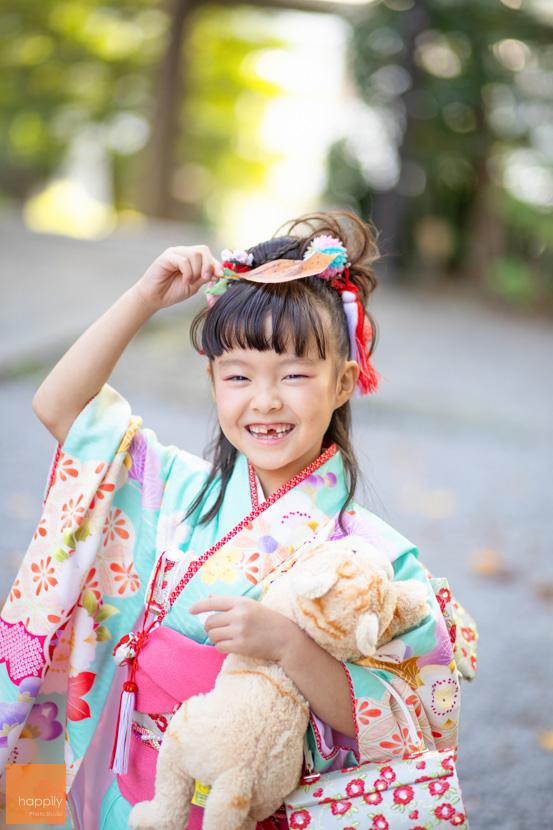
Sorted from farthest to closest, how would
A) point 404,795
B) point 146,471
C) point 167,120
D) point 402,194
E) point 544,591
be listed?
point 167,120, point 402,194, point 544,591, point 146,471, point 404,795

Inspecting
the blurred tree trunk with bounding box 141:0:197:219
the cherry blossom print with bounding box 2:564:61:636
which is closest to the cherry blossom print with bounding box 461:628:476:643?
the cherry blossom print with bounding box 2:564:61:636

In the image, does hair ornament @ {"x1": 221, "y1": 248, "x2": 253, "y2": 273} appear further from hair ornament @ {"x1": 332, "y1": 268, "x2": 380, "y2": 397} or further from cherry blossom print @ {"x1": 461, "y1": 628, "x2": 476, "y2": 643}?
cherry blossom print @ {"x1": 461, "y1": 628, "x2": 476, "y2": 643}

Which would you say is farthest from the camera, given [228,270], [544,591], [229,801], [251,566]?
[544,591]

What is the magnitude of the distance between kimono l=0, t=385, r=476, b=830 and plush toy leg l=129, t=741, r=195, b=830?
0.17 m

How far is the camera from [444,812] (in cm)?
131

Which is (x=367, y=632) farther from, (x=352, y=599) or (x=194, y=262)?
(x=194, y=262)

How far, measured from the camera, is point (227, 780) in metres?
1.22

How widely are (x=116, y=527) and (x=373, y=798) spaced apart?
0.77 m


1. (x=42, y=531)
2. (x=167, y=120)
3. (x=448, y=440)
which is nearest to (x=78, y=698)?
(x=42, y=531)

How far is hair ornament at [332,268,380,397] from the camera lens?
5.40 feet

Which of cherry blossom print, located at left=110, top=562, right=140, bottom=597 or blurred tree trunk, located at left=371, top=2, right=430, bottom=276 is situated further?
blurred tree trunk, located at left=371, top=2, right=430, bottom=276

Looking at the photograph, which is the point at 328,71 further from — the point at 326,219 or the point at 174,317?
the point at 326,219

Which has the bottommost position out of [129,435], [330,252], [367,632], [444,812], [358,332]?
[444,812]

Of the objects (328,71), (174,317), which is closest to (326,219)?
(174,317)
